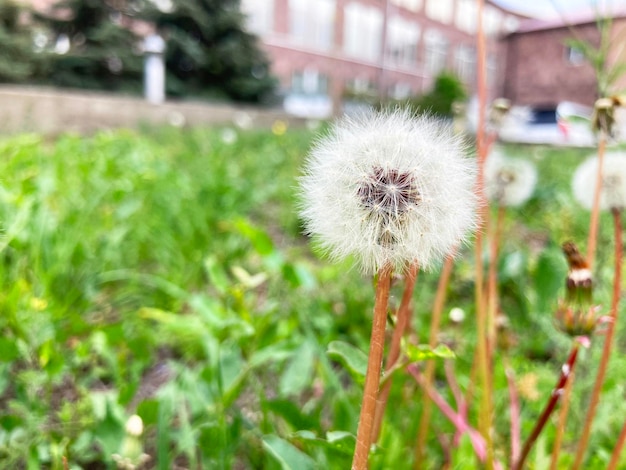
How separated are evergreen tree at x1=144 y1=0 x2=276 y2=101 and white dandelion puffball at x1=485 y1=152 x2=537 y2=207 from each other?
450 inches

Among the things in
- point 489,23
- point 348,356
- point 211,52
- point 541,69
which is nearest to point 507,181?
point 348,356

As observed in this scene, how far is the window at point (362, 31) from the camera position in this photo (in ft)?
75.0

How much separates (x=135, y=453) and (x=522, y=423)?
68 cm

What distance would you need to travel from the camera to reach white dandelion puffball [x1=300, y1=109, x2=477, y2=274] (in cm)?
41

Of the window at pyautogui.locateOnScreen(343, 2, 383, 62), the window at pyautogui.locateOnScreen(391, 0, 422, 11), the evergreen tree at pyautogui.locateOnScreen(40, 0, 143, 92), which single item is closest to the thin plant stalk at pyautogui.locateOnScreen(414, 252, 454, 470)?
the evergreen tree at pyautogui.locateOnScreen(40, 0, 143, 92)

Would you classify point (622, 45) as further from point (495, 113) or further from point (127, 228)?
point (127, 228)

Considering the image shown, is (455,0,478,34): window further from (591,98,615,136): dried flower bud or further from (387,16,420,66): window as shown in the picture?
(591,98,615,136): dried flower bud

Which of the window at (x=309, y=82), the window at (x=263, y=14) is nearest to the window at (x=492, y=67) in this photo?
the window at (x=309, y=82)

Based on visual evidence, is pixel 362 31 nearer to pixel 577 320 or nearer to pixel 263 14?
pixel 263 14

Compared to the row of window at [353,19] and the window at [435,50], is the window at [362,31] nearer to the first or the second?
the row of window at [353,19]

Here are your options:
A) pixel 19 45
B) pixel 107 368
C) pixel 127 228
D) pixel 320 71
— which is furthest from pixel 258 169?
pixel 320 71

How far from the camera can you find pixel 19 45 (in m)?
9.48

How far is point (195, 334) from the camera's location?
121 centimetres

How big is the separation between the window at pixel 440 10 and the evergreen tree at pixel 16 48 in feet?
68.8
